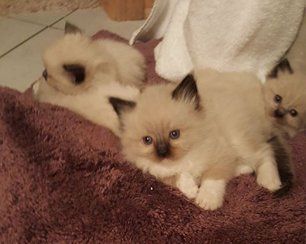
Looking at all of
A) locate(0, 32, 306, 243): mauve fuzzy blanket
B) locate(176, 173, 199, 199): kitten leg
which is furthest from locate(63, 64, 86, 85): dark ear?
locate(176, 173, 199, 199): kitten leg

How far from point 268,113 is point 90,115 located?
1.68 ft

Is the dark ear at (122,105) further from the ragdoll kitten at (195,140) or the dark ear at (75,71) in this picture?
the dark ear at (75,71)

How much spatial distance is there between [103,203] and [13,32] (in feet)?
4.50

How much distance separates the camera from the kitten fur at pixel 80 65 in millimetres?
1369

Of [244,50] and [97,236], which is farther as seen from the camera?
[244,50]

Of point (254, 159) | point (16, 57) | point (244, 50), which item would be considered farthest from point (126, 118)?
point (16, 57)

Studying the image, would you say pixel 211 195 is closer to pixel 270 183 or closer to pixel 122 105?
pixel 270 183

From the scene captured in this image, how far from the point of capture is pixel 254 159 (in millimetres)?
1175

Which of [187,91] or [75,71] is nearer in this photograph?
[187,91]

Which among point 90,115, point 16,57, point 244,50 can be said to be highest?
point 244,50

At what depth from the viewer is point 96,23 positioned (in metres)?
2.22

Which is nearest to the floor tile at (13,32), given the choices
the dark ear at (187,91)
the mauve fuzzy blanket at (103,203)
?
the mauve fuzzy blanket at (103,203)

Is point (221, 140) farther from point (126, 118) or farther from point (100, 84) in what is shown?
point (100, 84)

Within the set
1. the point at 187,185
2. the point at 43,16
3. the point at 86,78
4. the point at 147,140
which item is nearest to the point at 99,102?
the point at 86,78
